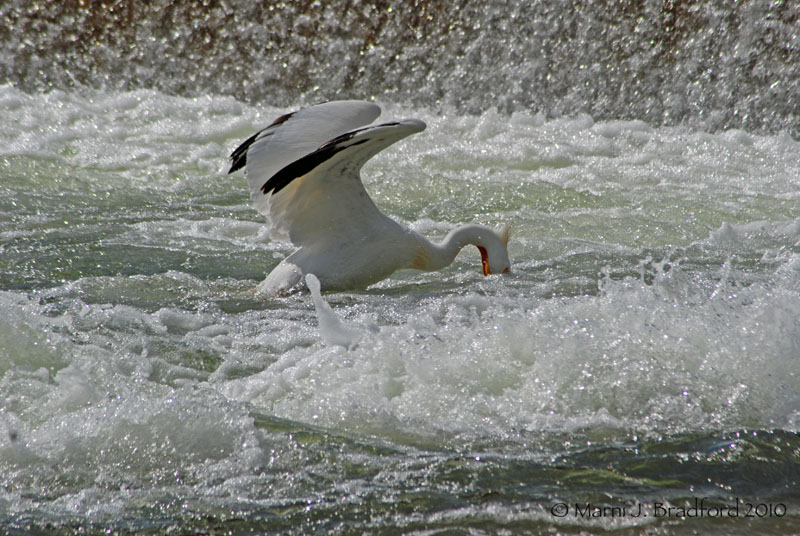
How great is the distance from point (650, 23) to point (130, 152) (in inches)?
254

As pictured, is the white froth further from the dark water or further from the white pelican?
Answer: the dark water

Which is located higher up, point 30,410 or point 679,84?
point 679,84

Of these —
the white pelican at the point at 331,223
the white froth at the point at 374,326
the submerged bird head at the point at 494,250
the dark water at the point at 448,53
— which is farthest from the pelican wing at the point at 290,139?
the dark water at the point at 448,53

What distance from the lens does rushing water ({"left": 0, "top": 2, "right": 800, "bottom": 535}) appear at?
3.20m

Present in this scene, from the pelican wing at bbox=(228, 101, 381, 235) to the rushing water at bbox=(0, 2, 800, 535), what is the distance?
778 mm

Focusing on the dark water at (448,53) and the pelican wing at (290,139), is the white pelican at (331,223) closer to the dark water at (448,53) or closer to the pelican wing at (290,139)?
the pelican wing at (290,139)

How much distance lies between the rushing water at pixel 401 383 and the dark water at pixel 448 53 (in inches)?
126

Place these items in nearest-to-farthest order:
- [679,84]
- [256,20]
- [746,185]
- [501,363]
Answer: [501,363]
[746,185]
[679,84]
[256,20]

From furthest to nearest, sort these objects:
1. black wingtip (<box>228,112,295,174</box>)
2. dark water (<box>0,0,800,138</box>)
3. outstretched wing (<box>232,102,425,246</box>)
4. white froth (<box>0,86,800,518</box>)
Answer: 1. dark water (<box>0,0,800,138</box>)
2. black wingtip (<box>228,112,295,174</box>)
3. outstretched wing (<box>232,102,425,246</box>)
4. white froth (<box>0,86,800,518</box>)

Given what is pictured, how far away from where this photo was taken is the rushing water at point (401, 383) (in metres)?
3.20

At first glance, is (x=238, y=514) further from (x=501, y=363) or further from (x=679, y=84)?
(x=679, y=84)

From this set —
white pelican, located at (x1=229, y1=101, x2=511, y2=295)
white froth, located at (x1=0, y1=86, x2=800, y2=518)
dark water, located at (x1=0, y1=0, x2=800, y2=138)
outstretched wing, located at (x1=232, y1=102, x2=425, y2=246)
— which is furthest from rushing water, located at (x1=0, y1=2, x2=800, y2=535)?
dark water, located at (x1=0, y1=0, x2=800, y2=138)

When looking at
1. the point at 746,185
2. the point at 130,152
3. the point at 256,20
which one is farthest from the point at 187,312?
the point at 256,20

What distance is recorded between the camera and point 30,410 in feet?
12.4
